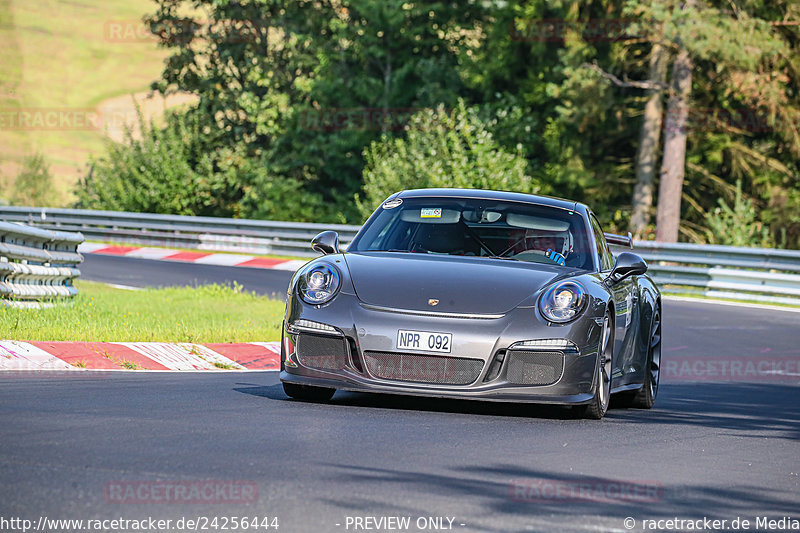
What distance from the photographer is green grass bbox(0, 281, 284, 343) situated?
11211 mm

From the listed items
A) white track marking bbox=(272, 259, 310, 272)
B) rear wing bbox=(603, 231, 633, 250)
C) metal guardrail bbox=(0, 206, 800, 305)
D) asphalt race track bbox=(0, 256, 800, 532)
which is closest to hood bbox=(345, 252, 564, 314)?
asphalt race track bbox=(0, 256, 800, 532)

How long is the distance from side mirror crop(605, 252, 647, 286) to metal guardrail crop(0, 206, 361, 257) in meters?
20.4

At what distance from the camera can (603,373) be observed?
838cm

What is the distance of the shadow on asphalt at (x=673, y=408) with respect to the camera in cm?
853

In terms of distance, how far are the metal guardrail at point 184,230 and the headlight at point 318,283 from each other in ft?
68.4

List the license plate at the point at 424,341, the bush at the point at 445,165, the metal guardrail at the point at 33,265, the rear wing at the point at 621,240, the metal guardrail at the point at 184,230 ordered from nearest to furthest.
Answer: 1. the license plate at the point at 424,341
2. the rear wing at the point at 621,240
3. the metal guardrail at the point at 33,265
4. the metal guardrail at the point at 184,230
5. the bush at the point at 445,165

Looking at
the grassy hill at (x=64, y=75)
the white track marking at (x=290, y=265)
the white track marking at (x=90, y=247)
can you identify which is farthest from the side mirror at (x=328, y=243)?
the grassy hill at (x=64, y=75)

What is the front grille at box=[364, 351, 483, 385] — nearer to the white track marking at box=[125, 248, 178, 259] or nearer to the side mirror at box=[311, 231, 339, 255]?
the side mirror at box=[311, 231, 339, 255]

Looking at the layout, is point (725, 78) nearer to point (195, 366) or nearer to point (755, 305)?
point (755, 305)

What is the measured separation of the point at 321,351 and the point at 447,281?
868mm

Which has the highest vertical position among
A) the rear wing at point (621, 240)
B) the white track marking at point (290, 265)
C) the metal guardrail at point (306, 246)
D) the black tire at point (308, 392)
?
the rear wing at point (621, 240)

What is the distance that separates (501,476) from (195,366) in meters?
5.23

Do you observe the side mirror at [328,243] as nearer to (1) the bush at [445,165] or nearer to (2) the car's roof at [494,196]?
(2) the car's roof at [494,196]

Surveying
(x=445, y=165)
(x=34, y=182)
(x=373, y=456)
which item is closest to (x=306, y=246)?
(x=445, y=165)
